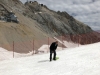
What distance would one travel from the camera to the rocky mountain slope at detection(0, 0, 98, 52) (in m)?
47.5

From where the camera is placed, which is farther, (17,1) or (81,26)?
(81,26)

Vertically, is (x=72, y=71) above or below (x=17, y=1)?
below

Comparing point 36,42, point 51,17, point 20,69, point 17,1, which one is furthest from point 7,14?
point 20,69

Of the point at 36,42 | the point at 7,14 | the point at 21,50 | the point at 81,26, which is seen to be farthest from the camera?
the point at 81,26

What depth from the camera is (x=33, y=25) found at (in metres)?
71.1

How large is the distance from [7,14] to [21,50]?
23607 millimetres

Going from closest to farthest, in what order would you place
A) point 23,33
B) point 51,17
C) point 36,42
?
point 36,42 < point 23,33 < point 51,17

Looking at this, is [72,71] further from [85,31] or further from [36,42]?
[85,31]

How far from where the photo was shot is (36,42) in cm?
4891

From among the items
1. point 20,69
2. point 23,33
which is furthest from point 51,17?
point 20,69

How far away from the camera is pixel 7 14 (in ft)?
202

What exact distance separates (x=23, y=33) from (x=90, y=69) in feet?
128

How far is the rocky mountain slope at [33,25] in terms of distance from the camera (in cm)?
4750

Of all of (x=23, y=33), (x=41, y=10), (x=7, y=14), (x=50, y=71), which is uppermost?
(x=41, y=10)
